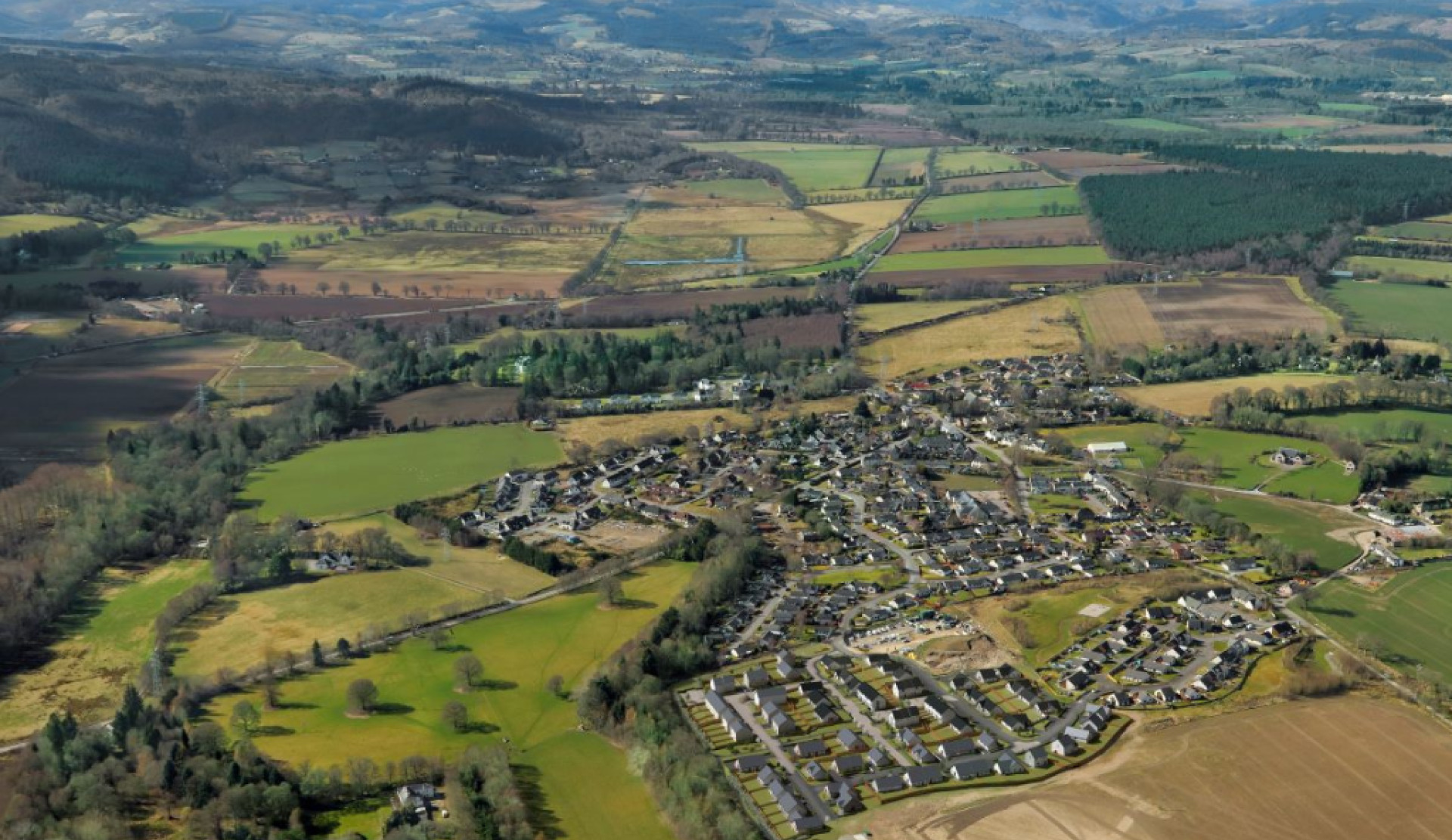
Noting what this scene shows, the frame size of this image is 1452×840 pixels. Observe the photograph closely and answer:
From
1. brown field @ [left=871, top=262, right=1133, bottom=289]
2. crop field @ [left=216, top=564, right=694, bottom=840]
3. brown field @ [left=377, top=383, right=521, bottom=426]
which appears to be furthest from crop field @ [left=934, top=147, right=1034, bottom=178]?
crop field @ [left=216, top=564, right=694, bottom=840]

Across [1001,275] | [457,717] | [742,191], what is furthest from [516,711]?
[742,191]

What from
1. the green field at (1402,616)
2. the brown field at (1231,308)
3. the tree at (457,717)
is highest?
the brown field at (1231,308)

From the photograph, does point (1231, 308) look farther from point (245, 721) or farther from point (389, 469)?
point (245, 721)

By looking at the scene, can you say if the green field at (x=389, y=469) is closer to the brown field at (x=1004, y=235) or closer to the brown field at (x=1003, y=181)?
the brown field at (x=1004, y=235)

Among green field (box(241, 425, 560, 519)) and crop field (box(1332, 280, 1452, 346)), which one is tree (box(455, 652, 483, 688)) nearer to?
green field (box(241, 425, 560, 519))

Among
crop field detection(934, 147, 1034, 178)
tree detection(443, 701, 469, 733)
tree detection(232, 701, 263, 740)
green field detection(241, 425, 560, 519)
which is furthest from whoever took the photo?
crop field detection(934, 147, 1034, 178)

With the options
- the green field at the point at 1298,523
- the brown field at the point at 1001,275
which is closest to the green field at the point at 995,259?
the brown field at the point at 1001,275

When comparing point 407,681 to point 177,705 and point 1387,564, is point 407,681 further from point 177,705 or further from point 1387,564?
point 1387,564
